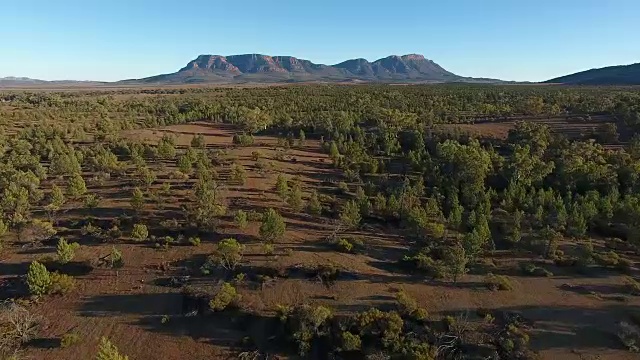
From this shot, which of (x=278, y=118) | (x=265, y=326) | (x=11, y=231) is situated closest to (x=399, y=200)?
(x=265, y=326)

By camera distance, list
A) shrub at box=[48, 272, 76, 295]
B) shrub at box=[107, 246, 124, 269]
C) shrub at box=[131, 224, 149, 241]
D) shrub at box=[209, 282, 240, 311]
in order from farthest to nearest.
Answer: shrub at box=[131, 224, 149, 241] → shrub at box=[107, 246, 124, 269] → shrub at box=[48, 272, 76, 295] → shrub at box=[209, 282, 240, 311]

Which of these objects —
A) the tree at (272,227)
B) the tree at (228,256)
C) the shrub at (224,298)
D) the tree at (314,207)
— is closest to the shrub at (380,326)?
the shrub at (224,298)

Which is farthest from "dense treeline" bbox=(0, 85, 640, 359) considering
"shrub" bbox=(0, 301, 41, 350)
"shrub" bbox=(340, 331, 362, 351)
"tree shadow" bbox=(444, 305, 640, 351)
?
"shrub" bbox=(0, 301, 41, 350)

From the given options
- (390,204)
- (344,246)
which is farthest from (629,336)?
(390,204)

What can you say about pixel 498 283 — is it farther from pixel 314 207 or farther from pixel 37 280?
pixel 37 280

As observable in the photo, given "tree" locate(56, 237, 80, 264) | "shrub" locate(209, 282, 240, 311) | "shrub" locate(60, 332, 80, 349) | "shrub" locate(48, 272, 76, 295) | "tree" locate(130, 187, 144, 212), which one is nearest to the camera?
"shrub" locate(60, 332, 80, 349)

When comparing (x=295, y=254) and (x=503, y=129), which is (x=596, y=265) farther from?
(x=503, y=129)

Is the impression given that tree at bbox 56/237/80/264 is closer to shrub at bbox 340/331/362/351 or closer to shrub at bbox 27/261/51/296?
shrub at bbox 27/261/51/296

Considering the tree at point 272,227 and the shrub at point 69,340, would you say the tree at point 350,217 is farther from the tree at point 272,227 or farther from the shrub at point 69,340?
the shrub at point 69,340
